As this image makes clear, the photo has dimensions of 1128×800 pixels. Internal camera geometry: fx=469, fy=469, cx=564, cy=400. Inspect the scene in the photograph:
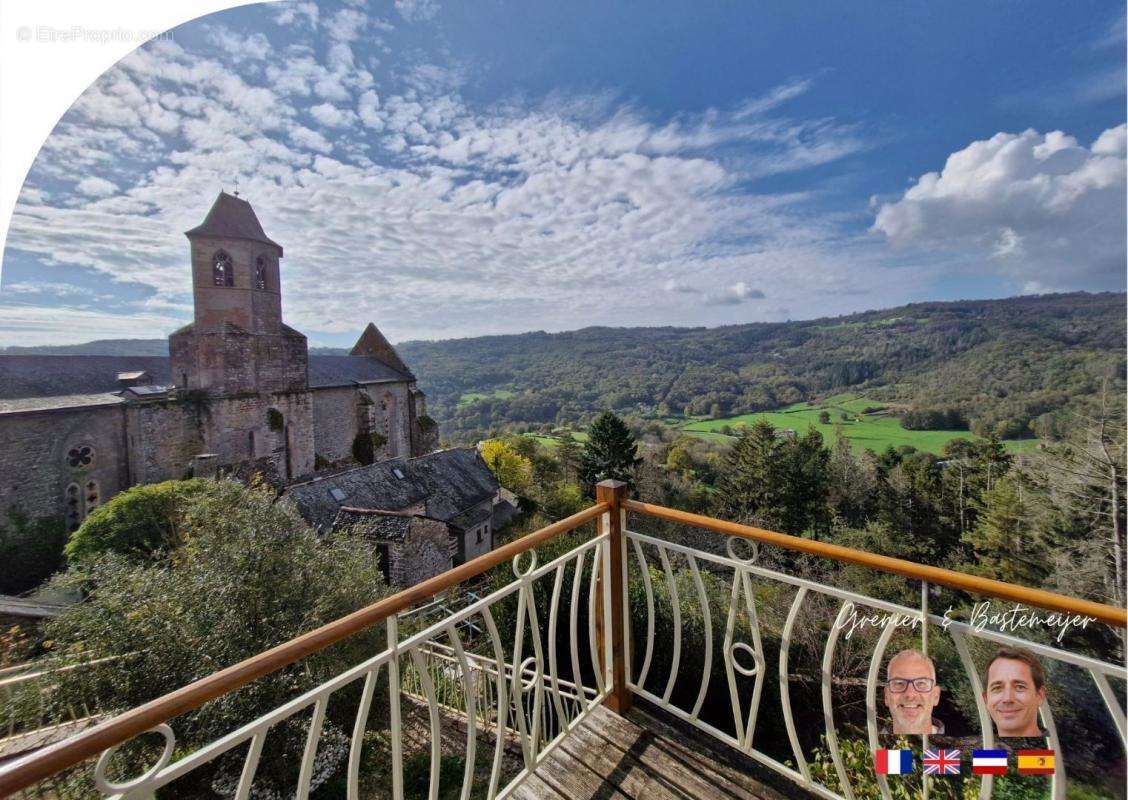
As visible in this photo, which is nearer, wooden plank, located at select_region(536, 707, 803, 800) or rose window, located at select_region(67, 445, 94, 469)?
wooden plank, located at select_region(536, 707, 803, 800)

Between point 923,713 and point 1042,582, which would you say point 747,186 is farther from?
point 1042,582

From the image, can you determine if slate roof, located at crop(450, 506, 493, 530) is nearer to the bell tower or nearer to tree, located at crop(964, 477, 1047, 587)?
the bell tower

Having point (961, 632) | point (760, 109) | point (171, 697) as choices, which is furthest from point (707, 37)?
point (171, 697)

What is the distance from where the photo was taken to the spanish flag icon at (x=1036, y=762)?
1383mm

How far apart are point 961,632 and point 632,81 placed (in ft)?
25.5

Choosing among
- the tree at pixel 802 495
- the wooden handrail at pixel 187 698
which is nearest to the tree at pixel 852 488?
the tree at pixel 802 495

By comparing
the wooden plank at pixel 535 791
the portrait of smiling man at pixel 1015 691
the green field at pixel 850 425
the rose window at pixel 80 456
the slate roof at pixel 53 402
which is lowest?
the green field at pixel 850 425

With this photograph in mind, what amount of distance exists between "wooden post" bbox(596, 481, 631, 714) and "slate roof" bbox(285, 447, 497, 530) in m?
11.7

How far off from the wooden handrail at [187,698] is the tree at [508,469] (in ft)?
86.3

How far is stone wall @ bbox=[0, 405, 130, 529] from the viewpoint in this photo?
12117 millimetres

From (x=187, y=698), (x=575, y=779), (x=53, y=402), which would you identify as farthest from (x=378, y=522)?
(x=187, y=698)

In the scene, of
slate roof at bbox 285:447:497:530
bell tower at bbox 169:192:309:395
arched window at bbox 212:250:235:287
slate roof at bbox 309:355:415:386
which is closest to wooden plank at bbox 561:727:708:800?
slate roof at bbox 285:447:497:530

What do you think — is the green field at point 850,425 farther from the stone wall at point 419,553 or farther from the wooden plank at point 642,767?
the wooden plank at point 642,767

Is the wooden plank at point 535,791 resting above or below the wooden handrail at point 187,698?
below
